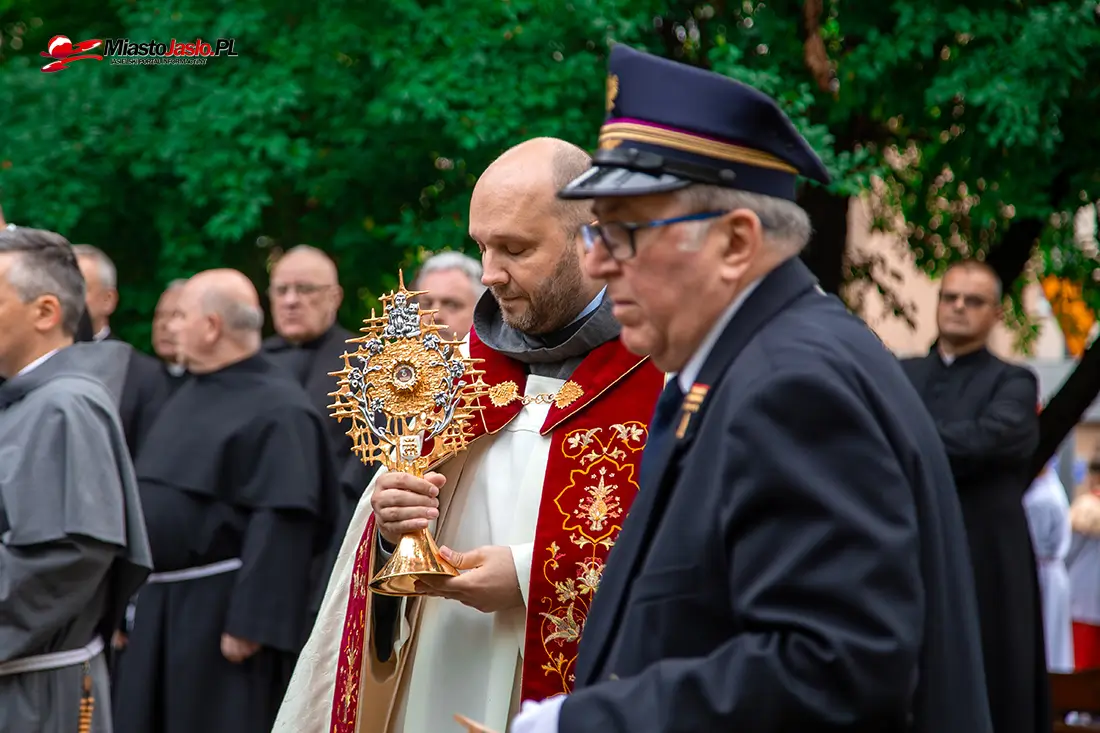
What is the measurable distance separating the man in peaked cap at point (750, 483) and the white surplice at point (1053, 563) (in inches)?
457

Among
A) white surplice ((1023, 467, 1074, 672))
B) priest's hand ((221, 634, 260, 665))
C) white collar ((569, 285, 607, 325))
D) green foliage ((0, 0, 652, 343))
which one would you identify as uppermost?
green foliage ((0, 0, 652, 343))

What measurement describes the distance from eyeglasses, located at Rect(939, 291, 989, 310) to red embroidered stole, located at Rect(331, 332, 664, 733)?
464 centimetres

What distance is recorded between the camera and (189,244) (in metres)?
8.85

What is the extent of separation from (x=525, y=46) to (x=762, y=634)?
6.32 m

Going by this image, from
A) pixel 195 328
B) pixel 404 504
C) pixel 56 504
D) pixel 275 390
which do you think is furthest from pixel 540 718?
pixel 195 328

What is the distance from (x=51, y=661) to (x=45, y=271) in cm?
117

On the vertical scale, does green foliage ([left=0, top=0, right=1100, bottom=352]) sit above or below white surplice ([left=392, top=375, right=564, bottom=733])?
above

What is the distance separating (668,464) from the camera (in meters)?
2.43

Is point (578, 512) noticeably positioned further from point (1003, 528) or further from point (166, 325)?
point (166, 325)

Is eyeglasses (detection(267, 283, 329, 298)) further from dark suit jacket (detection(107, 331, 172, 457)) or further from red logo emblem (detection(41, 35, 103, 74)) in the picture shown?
red logo emblem (detection(41, 35, 103, 74))

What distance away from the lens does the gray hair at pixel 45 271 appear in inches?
190

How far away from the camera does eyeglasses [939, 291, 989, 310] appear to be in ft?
26.6

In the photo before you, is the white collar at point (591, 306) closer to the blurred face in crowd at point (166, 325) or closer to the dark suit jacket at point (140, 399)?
the dark suit jacket at point (140, 399)

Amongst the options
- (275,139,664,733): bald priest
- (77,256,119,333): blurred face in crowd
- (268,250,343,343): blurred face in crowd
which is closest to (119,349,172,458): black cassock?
(77,256,119,333): blurred face in crowd
